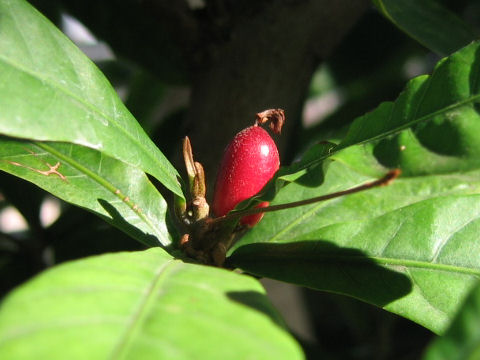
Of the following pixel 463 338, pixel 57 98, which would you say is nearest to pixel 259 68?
pixel 57 98

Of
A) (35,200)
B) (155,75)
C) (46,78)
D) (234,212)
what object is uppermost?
(46,78)

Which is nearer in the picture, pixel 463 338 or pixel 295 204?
pixel 463 338

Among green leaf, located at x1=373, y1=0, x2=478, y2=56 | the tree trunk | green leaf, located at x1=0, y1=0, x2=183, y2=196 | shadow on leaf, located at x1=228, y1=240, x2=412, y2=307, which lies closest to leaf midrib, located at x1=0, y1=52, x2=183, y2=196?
green leaf, located at x1=0, y1=0, x2=183, y2=196

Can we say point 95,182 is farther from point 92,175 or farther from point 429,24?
point 429,24

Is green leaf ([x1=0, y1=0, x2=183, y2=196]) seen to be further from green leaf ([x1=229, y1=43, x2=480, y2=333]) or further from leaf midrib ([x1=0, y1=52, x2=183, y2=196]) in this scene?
green leaf ([x1=229, y1=43, x2=480, y2=333])

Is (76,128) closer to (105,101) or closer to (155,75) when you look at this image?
(105,101)

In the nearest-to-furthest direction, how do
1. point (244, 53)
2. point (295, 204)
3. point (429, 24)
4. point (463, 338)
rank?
point (463, 338), point (295, 204), point (429, 24), point (244, 53)

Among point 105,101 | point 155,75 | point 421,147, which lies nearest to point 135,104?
point 155,75
